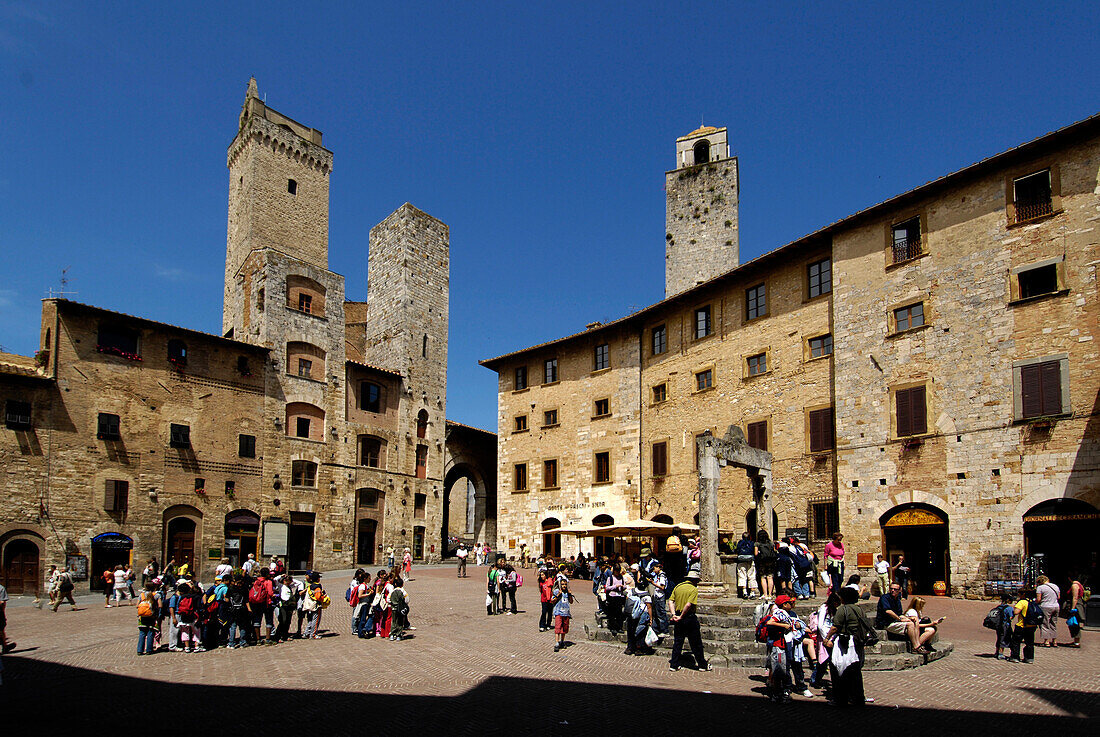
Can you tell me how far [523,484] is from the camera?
40.3 meters

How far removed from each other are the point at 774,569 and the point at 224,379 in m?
26.2

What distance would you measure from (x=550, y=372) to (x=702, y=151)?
55.6 ft

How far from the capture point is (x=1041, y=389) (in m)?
21.6

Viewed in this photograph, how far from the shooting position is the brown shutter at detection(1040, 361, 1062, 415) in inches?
839

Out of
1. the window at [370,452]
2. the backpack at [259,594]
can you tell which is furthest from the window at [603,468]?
the backpack at [259,594]

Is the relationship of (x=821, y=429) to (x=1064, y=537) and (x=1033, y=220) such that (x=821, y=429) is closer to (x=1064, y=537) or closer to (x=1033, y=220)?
(x=1064, y=537)

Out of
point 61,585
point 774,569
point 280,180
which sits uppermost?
point 280,180

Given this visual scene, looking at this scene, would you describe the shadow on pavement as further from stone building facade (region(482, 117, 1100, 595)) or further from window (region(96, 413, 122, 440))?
window (region(96, 413, 122, 440))

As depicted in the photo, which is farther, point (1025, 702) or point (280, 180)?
point (280, 180)

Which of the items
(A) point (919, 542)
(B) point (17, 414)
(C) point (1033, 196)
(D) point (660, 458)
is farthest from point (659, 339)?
(B) point (17, 414)

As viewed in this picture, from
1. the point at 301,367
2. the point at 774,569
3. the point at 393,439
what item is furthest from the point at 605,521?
the point at 774,569

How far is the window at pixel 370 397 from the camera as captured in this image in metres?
40.4

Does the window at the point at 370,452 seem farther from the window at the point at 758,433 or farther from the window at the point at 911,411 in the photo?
the window at the point at 911,411

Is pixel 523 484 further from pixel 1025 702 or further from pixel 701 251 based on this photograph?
pixel 1025 702
